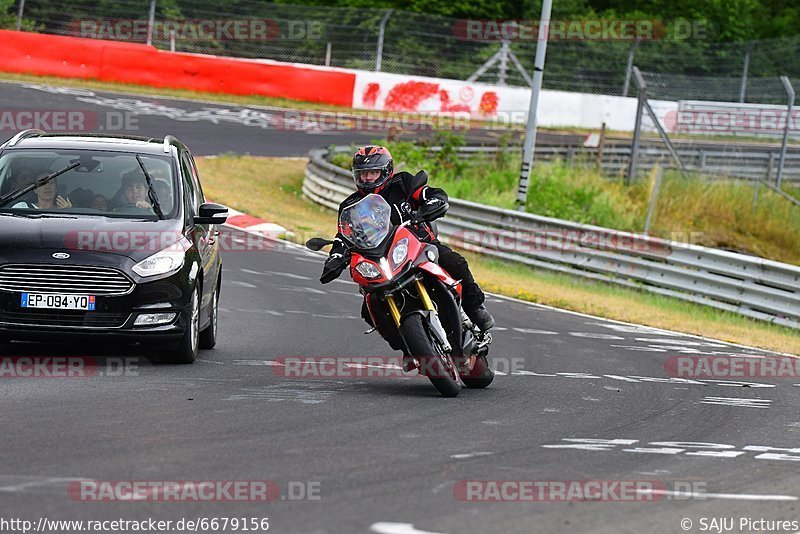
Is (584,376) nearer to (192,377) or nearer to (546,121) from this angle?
(192,377)

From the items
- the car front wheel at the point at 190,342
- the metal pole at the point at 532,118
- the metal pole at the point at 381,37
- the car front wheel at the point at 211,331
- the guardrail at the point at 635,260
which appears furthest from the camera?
the metal pole at the point at 381,37

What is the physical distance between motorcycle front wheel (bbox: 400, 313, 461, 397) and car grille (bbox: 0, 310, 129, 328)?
2.25 metres

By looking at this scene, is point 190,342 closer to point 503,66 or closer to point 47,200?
point 47,200

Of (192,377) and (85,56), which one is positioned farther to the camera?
(85,56)

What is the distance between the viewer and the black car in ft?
31.4

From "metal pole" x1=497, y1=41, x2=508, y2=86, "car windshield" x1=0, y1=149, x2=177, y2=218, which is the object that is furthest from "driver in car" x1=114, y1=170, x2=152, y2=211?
"metal pole" x1=497, y1=41, x2=508, y2=86

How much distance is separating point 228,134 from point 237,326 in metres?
19.0

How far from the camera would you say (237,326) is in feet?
43.7

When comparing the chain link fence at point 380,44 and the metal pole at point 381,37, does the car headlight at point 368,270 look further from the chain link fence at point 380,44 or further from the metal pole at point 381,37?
the metal pole at point 381,37

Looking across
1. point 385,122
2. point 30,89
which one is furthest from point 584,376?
point 385,122

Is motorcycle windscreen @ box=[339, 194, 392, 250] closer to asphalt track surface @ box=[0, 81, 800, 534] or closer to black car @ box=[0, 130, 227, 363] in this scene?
asphalt track surface @ box=[0, 81, 800, 534]

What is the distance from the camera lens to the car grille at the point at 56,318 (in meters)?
9.55
